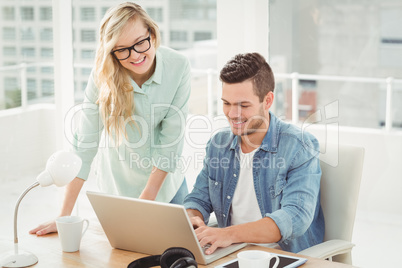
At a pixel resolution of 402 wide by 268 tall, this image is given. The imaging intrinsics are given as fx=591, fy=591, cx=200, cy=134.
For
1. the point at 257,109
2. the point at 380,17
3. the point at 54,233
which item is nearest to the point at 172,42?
the point at 380,17

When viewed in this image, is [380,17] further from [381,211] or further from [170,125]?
[170,125]

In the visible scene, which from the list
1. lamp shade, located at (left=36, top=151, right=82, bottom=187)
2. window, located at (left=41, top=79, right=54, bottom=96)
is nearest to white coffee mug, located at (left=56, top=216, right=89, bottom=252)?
lamp shade, located at (left=36, top=151, right=82, bottom=187)

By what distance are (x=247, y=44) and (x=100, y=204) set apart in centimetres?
154

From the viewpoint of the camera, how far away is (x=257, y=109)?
2045 millimetres

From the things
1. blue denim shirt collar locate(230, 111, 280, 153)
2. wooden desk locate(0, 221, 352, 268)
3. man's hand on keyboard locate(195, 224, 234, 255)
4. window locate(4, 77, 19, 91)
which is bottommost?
wooden desk locate(0, 221, 352, 268)

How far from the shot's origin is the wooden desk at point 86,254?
1663mm

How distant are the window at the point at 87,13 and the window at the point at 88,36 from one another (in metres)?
0.08

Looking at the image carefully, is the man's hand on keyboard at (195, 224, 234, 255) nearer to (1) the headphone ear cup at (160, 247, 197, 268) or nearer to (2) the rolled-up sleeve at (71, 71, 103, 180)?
(1) the headphone ear cup at (160, 247, 197, 268)

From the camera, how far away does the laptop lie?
1608mm

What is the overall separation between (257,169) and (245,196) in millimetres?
112

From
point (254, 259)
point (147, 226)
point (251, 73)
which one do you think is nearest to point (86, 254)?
point (147, 226)

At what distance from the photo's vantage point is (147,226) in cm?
169

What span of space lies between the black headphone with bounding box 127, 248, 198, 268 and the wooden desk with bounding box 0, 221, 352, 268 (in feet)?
0.24

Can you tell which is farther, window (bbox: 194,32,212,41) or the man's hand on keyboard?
window (bbox: 194,32,212,41)
